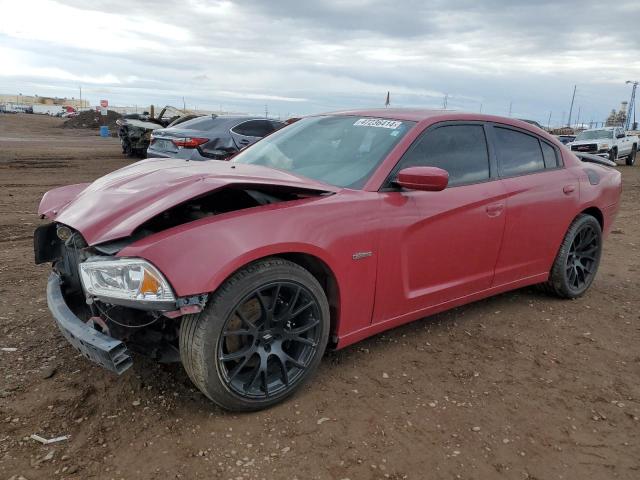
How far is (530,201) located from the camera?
13.3ft

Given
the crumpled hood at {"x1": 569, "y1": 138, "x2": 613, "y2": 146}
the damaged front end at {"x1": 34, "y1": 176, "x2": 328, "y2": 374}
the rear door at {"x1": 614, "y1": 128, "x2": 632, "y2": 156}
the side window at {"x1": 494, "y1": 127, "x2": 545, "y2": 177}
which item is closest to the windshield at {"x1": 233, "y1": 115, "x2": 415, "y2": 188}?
the damaged front end at {"x1": 34, "y1": 176, "x2": 328, "y2": 374}

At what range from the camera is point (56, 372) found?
124 inches

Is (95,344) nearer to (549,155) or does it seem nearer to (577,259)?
(549,155)

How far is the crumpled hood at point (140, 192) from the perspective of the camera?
2.62 m

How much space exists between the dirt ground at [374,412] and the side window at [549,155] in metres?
1.29

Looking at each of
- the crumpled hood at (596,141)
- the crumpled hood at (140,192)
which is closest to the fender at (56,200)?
the crumpled hood at (140,192)

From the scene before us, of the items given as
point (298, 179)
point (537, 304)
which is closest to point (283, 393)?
point (298, 179)

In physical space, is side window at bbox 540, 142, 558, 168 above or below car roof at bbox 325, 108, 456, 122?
below

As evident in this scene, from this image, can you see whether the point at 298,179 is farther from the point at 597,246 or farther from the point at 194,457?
the point at 597,246

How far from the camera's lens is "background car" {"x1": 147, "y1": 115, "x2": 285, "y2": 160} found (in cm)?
1017

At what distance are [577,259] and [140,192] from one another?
12.4 feet

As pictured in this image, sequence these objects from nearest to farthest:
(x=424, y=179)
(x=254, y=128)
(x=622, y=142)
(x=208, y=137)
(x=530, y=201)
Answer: (x=424, y=179) → (x=530, y=201) → (x=208, y=137) → (x=254, y=128) → (x=622, y=142)

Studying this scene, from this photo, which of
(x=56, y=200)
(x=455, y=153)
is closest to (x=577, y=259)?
(x=455, y=153)

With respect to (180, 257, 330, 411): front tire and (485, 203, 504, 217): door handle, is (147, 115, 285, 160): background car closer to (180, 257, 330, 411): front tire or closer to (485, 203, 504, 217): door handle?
(485, 203, 504, 217): door handle
